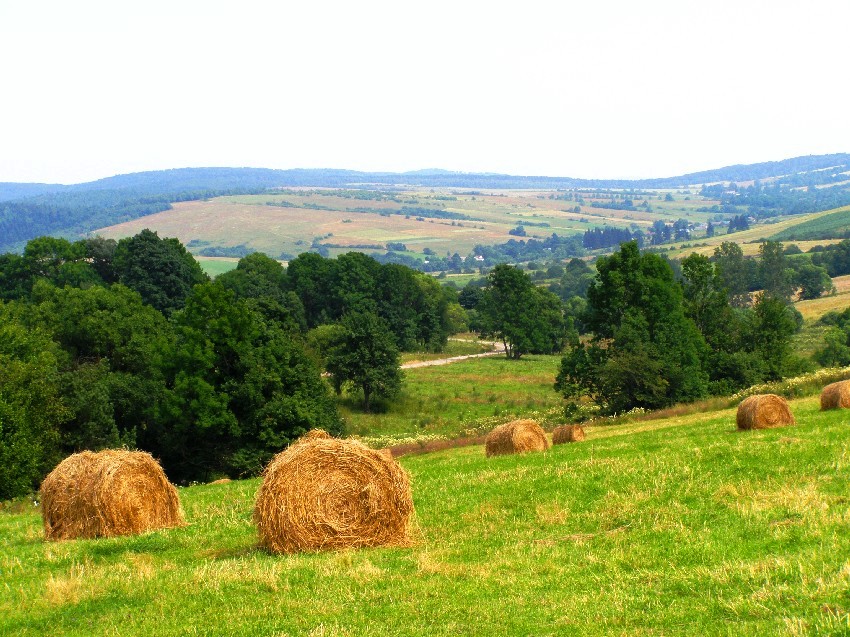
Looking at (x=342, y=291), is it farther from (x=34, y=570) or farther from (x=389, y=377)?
(x=34, y=570)

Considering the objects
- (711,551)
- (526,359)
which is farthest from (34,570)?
(526,359)

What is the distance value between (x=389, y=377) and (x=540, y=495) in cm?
6122

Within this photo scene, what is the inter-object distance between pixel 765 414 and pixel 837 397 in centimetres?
559

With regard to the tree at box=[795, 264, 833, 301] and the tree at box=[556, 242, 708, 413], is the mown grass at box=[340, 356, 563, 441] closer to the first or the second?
the tree at box=[556, 242, 708, 413]

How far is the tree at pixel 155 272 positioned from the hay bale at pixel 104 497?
83.1 metres

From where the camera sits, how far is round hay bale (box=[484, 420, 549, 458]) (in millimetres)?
29672

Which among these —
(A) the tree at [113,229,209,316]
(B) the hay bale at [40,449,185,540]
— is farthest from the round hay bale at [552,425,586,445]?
(A) the tree at [113,229,209,316]

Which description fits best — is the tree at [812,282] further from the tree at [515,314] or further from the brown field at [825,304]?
the tree at [515,314]

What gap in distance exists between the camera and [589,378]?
201 feet

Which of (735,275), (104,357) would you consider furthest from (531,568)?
(735,275)

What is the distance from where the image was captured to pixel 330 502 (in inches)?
614

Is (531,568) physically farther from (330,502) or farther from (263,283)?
(263,283)

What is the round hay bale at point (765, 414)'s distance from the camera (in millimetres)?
28406

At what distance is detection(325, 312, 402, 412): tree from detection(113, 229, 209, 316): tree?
1102 inches
